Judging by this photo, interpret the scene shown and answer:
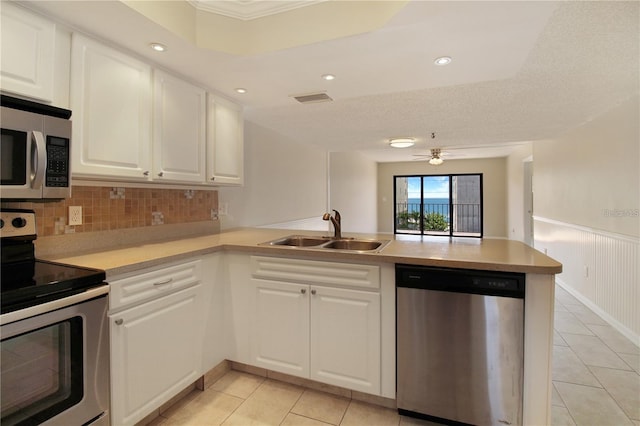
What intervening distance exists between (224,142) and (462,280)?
79.2 inches

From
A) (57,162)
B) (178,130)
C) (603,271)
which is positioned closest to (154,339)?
(57,162)

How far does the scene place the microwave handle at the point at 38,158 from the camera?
4.28 ft

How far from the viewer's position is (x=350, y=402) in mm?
1908

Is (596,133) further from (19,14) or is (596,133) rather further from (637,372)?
(19,14)

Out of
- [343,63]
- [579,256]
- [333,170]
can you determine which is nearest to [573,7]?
[343,63]

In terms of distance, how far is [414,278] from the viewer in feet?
5.49

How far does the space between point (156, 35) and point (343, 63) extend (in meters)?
1.07

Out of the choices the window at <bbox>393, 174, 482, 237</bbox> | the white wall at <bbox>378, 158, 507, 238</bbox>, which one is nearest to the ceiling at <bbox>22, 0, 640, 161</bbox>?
the white wall at <bbox>378, 158, 507, 238</bbox>

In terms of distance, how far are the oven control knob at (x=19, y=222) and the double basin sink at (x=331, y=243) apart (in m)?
1.26

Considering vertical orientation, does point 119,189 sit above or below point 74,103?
below

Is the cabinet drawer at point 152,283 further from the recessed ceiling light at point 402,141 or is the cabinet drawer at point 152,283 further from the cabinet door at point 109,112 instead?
the recessed ceiling light at point 402,141

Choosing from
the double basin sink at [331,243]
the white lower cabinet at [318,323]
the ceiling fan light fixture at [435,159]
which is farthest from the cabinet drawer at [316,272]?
the ceiling fan light fixture at [435,159]

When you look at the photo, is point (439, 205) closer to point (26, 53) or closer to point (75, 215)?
point (75, 215)

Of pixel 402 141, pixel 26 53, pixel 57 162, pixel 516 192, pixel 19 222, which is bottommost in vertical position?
pixel 19 222
